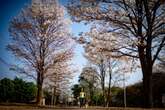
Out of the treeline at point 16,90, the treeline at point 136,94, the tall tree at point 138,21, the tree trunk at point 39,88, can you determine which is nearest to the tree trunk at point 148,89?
the tall tree at point 138,21

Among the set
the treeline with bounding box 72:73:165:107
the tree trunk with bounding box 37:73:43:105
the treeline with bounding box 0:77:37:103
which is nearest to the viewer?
the tree trunk with bounding box 37:73:43:105

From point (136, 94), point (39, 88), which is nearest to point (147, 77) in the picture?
point (39, 88)

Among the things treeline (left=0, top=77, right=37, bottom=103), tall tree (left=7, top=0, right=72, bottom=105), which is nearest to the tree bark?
tall tree (left=7, top=0, right=72, bottom=105)

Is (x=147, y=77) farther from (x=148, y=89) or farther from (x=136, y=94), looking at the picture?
(x=136, y=94)

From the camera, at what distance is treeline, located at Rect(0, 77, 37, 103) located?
74750mm

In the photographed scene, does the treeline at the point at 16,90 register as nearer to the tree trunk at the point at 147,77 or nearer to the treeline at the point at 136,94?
the treeline at the point at 136,94

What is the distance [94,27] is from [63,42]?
55.6 feet

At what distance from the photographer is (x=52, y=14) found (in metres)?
33.3

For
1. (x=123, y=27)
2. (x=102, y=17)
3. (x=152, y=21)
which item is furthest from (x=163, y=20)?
(x=102, y=17)

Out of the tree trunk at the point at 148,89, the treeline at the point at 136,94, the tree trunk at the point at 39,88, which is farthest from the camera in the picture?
the treeline at the point at 136,94

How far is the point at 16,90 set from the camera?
77.8 m

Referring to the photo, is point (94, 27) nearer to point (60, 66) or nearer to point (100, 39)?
point (100, 39)

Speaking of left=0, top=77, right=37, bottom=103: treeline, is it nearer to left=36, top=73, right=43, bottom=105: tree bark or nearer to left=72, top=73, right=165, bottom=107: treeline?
left=72, top=73, right=165, bottom=107: treeline

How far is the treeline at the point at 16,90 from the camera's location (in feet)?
245
